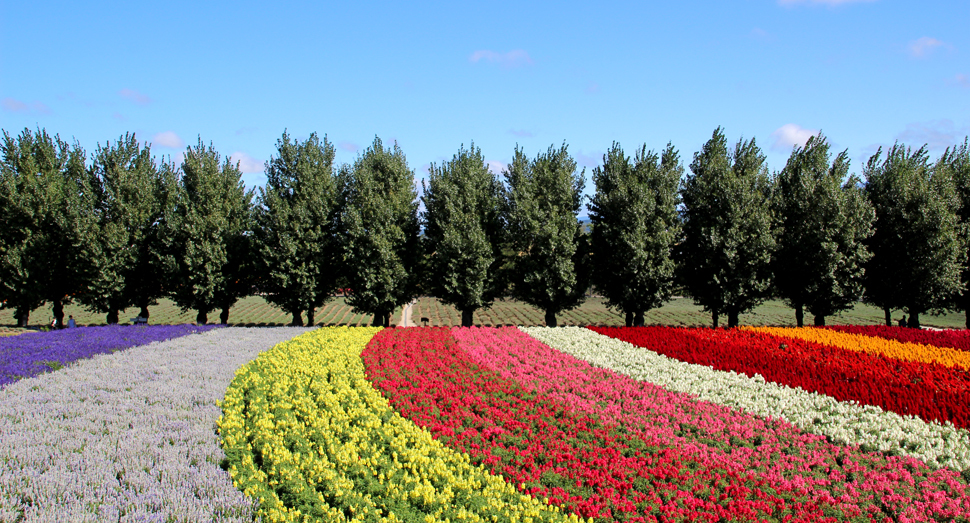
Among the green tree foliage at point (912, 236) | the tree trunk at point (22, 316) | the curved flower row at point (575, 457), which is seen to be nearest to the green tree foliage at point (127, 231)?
the tree trunk at point (22, 316)

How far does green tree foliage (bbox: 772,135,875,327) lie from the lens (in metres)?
27.5

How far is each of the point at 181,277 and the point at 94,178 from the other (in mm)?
9086

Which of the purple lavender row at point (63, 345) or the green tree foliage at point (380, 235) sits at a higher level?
the green tree foliage at point (380, 235)

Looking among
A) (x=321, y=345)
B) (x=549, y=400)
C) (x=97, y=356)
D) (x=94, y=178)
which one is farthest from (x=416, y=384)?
(x=94, y=178)

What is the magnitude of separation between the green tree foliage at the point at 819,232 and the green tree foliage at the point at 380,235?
2028 centimetres

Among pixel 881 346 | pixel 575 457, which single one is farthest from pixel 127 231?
pixel 881 346

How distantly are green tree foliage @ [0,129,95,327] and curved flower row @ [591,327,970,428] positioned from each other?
29.8 m

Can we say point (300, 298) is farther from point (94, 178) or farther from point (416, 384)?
point (416, 384)

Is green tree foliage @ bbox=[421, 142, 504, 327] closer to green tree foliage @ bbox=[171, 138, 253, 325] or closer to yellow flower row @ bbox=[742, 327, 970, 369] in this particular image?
green tree foliage @ bbox=[171, 138, 253, 325]

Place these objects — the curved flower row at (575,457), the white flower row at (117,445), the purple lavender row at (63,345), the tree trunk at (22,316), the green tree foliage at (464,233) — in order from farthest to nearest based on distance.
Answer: the tree trunk at (22,316), the green tree foliage at (464,233), the purple lavender row at (63,345), the curved flower row at (575,457), the white flower row at (117,445)

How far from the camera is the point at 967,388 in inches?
503

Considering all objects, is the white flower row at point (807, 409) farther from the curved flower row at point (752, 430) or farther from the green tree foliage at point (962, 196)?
the green tree foliage at point (962, 196)

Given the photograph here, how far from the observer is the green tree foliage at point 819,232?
27453mm

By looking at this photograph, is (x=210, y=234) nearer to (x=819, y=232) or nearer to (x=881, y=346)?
(x=881, y=346)
